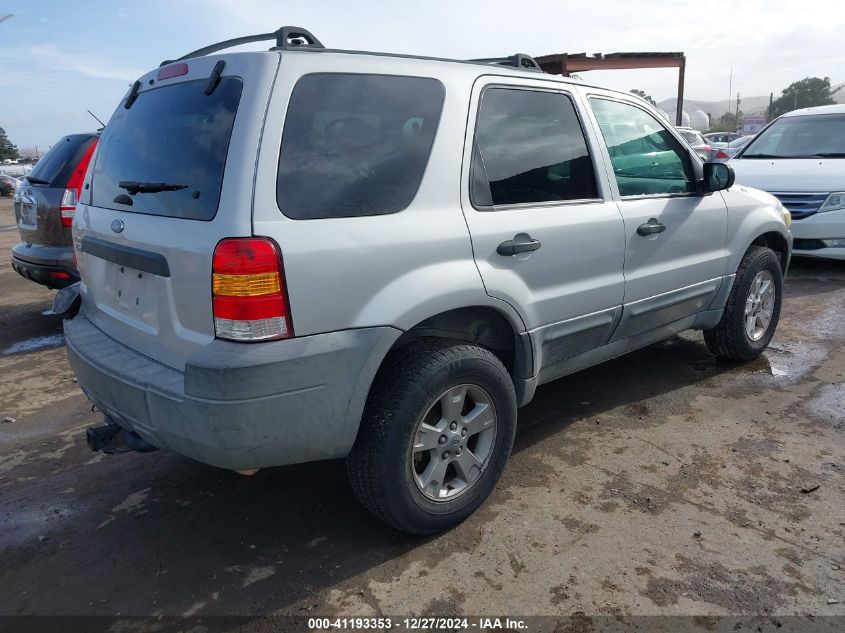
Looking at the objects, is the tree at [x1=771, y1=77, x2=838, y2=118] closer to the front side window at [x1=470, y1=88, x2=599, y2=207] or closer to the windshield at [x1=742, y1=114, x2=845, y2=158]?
the windshield at [x1=742, y1=114, x2=845, y2=158]

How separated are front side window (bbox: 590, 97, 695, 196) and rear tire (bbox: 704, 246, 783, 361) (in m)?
0.90

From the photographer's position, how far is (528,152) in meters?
3.05

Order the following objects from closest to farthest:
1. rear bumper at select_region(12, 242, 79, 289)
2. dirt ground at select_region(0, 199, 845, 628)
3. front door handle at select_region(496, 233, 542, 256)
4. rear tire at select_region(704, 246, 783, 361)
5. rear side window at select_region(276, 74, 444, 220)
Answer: rear side window at select_region(276, 74, 444, 220) < dirt ground at select_region(0, 199, 845, 628) < front door handle at select_region(496, 233, 542, 256) < rear tire at select_region(704, 246, 783, 361) < rear bumper at select_region(12, 242, 79, 289)

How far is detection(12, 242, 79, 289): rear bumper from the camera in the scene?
217 inches

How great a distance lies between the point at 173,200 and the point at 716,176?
10.0ft

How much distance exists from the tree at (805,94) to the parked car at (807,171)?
68029 mm

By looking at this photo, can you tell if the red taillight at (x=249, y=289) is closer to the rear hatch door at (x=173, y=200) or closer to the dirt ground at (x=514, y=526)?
the rear hatch door at (x=173, y=200)

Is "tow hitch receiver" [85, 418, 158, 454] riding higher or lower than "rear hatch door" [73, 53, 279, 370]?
lower

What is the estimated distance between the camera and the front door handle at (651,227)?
11.4 feet

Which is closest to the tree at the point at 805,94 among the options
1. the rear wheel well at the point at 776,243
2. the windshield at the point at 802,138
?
the windshield at the point at 802,138

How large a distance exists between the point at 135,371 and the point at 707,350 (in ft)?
13.7

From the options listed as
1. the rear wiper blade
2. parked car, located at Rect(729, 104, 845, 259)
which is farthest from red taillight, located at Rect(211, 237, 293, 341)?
parked car, located at Rect(729, 104, 845, 259)

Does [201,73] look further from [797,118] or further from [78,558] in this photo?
[797,118]

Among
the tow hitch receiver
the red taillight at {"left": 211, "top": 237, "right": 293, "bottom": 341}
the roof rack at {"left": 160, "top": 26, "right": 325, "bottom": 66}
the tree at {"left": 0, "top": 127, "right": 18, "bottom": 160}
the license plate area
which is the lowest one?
the tow hitch receiver
